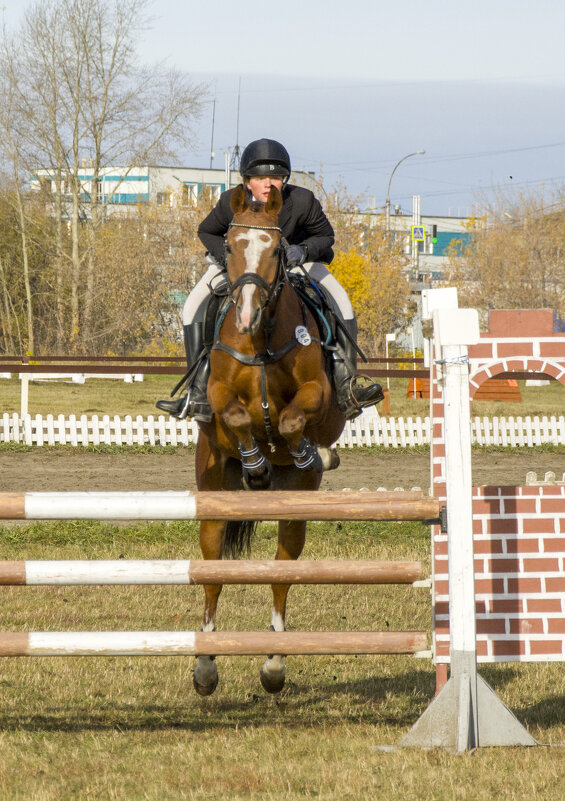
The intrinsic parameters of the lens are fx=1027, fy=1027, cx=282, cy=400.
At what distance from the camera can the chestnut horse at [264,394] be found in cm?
521

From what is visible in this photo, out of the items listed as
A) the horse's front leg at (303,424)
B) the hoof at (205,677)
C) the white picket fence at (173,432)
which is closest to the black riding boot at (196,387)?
the horse's front leg at (303,424)

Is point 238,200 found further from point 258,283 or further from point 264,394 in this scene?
point 264,394

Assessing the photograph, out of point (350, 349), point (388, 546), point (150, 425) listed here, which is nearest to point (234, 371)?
point (350, 349)

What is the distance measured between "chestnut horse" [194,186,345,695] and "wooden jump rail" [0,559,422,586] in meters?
1.18

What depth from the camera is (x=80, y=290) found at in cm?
4438

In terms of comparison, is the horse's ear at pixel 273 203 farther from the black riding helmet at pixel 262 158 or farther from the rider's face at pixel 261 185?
the black riding helmet at pixel 262 158

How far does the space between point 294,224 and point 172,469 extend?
9.80 metres

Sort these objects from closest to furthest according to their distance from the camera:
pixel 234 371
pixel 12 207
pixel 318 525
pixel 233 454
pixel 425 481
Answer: pixel 234 371
pixel 233 454
pixel 318 525
pixel 425 481
pixel 12 207

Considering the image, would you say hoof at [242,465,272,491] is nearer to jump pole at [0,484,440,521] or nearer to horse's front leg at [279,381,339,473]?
horse's front leg at [279,381,339,473]

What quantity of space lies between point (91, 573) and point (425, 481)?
10392 mm

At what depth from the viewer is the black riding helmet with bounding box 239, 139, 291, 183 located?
592 cm

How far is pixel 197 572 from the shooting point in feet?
13.9

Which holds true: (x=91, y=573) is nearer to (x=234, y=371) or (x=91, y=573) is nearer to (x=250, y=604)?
(x=234, y=371)

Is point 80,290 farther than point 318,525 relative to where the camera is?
Yes
